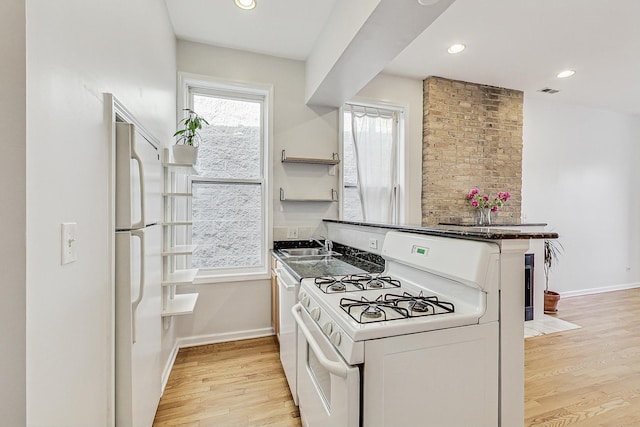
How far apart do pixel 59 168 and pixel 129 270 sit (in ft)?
1.97

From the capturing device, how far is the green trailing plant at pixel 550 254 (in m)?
4.08

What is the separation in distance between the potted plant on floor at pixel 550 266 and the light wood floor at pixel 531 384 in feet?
2.03

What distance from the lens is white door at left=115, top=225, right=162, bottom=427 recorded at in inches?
49.9

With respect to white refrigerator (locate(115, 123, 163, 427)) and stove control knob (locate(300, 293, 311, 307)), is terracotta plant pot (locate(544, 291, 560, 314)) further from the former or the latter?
white refrigerator (locate(115, 123, 163, 427))

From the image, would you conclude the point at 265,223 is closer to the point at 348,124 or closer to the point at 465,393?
the point at 348,124

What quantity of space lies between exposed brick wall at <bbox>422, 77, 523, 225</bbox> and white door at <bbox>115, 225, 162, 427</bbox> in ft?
10.3

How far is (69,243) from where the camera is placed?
2.93 ft

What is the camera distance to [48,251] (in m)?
0.79

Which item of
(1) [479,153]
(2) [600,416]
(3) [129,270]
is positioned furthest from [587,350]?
(3) [129,270]

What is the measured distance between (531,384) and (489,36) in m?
3.12

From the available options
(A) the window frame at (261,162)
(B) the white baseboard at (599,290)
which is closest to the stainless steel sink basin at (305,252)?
(A) the window frame at (261,162)

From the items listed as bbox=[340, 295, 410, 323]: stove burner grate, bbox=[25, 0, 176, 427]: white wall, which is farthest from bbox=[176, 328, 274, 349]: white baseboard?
bbox=[340, 295, 410, 323]: stove burner grate

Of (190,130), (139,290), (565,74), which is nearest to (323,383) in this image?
(139,290)

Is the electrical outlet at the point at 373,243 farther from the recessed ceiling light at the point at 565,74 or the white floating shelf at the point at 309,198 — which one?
the recessed ceiling light at the point at 565,74
